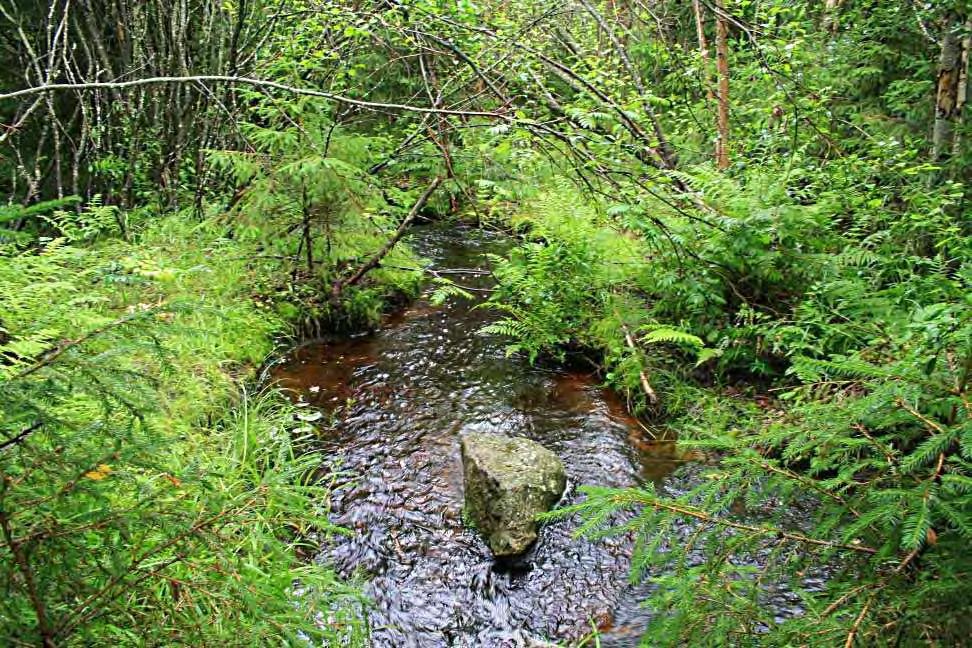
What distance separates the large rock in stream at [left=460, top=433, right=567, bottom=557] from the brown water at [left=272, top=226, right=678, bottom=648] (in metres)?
0.13

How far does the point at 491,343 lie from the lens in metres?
6.74

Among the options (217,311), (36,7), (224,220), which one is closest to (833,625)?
(217,311)

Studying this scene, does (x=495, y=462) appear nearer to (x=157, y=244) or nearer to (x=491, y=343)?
(x=491, y=343)

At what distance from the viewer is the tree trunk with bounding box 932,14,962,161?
5316 mm

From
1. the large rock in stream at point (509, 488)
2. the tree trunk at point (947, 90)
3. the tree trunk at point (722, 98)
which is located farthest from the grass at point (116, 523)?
the tree trunk at point (722, 98)

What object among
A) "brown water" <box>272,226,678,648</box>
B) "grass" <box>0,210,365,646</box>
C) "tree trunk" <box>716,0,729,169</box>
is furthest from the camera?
"tree trunk" <box>716,0,729,169</box>

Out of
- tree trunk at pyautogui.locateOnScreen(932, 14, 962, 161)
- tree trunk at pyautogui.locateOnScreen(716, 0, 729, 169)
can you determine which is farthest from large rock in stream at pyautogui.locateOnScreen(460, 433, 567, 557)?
tree trunk at pyautogui.locateOnScreen(716, 0, 729, 169)

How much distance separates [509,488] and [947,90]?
5287mm

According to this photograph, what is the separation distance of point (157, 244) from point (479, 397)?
379cm

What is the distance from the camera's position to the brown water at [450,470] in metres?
3.48

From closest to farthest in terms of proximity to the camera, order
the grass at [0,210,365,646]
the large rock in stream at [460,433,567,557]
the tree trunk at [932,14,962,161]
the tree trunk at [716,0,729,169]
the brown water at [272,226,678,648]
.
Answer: the grass at [0,210,365,646]
the brown water at [272,226,678,648]
the large rock in stream at [460,433,567,557]
the tree trunk at [932,14,962,161]
the tree trunk at [716,0,729,169]

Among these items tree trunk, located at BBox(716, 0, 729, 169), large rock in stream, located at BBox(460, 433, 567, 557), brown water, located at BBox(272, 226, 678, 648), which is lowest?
brown water, located at BBox(272, 226, 678, 648)

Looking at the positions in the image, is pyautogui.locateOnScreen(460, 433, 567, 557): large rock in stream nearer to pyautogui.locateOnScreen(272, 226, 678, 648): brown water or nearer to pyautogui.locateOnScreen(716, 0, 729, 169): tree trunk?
pyautogui.locateOnScreen(272, 226, 678, 648): brown water

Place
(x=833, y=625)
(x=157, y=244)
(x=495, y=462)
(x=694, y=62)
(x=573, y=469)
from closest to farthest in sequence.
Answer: (x=833, y=625) < (x=495, y=462) < (x=573, y=469) < (x=157, y=244) < (x=694, y=62)
